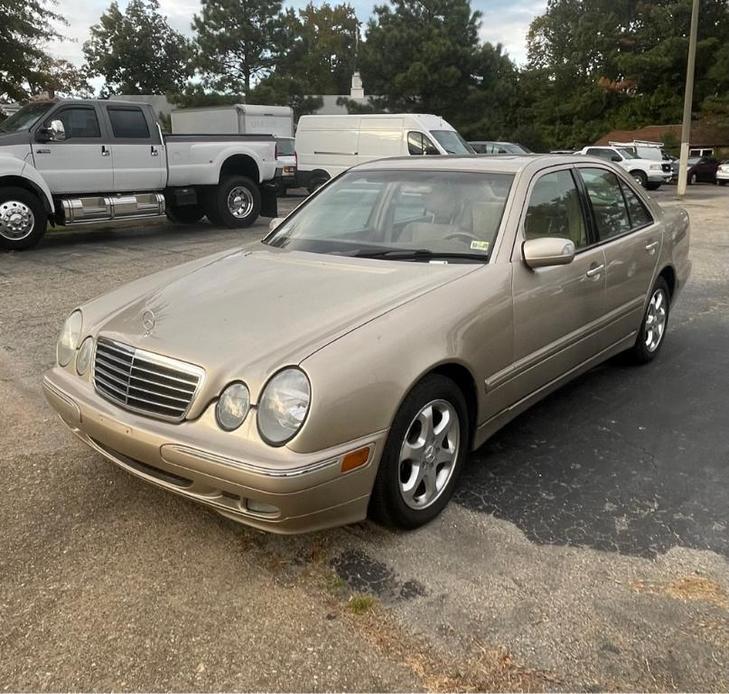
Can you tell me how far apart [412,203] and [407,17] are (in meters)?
38.7

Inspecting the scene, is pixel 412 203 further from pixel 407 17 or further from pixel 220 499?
pixel 407 17

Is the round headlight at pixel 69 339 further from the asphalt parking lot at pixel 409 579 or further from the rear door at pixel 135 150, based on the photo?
the rear door at pixel 135 150

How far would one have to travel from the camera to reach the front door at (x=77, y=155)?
32.9 feet

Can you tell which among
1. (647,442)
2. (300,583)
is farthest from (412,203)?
(300,583)

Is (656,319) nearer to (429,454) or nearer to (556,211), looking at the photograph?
(556,211)

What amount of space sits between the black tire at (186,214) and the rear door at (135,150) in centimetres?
147

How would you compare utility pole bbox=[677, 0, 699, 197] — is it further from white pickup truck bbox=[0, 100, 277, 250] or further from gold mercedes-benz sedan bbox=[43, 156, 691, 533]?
gold mercedes-benz sedan bbox=[43, 156, 691, 533]

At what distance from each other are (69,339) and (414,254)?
1.70 metres

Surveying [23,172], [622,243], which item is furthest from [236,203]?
[622,243]

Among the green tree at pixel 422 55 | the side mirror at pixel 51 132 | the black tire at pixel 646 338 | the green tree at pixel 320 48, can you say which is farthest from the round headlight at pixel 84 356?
the green tree at pixel 320 48

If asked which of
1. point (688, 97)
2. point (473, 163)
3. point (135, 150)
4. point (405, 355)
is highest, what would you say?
point (688, 97)

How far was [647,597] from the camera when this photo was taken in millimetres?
2555

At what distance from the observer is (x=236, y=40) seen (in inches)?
1860

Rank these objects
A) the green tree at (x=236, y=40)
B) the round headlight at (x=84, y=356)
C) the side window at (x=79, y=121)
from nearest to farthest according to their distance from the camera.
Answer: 1. the round headlight at (x=84, y=356)
2. the side window at (x=79, y=121)
3. the green tree at (x=236, y=40)
